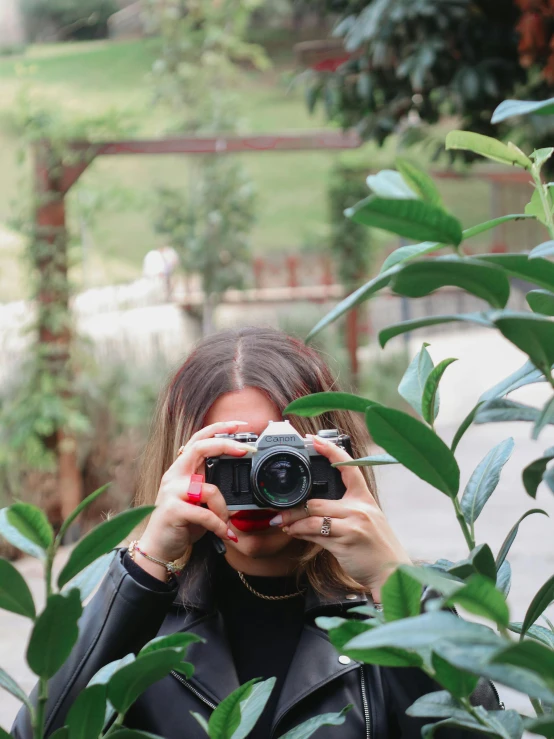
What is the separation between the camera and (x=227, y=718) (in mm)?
598

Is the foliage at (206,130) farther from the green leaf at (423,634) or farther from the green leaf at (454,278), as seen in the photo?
the green leaf at (423,634)

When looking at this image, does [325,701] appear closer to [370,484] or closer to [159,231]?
[370,484]

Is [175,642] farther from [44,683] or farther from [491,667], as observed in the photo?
[491,667]

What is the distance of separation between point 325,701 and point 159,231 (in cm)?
662

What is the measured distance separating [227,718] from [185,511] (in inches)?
20.4

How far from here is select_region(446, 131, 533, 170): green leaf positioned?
25.5 inches

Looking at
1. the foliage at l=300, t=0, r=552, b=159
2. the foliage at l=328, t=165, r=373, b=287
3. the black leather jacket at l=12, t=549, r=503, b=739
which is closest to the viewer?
the black leather jacket at l=12, t=549, r=503, b=739

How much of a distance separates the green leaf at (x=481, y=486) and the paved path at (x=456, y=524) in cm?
231

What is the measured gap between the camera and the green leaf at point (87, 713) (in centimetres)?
57

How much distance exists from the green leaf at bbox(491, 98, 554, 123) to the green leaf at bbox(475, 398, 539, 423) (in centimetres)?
16

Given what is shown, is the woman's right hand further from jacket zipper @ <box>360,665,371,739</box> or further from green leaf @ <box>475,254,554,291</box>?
green leaf @ <box>475,254,554,291</box>

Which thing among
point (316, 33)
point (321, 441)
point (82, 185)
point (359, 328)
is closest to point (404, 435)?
point (321, 441)

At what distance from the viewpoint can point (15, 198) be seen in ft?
16.7

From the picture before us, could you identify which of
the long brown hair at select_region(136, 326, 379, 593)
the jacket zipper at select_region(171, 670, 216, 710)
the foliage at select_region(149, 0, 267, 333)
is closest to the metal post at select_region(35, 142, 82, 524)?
the foliage at select_region(149, 0, 267, 333)
